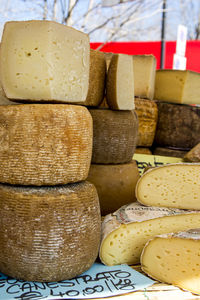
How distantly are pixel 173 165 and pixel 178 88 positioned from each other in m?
0.97

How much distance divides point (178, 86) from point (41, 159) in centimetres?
144

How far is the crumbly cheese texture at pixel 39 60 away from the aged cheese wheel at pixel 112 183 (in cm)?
57

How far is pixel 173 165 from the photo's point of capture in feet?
4.96

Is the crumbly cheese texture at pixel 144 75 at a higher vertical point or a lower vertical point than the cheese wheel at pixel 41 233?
higher

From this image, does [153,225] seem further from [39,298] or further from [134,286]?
[39,298]

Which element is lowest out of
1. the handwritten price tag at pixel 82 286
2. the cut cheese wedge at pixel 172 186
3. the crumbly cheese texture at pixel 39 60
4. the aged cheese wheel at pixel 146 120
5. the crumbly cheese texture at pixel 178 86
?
the handwritten price tag at pixel 82 286

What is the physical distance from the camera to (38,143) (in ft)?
3.81

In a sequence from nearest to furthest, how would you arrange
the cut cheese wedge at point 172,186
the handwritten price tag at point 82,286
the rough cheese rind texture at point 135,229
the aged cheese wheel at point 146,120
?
the handwritten price tag at point 82,286, the rough cheese rind texture at point 135,229, the cut cheese wedge at point 172,186, the aged cheese wheel at point 146,120

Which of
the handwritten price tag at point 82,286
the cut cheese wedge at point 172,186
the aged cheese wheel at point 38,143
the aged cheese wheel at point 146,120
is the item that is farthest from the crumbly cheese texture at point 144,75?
the handwritten price tag at point 82,286

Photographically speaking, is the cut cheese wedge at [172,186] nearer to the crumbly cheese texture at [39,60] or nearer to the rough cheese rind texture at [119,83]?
the rough cheese rind texture at [119,83]

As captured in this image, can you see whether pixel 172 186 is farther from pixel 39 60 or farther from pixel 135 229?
pixel 39 60

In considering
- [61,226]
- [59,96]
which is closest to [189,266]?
[61,226]

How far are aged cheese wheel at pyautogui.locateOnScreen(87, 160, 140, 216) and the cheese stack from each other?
481 mm

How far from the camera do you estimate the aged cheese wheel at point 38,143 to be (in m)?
1.17
